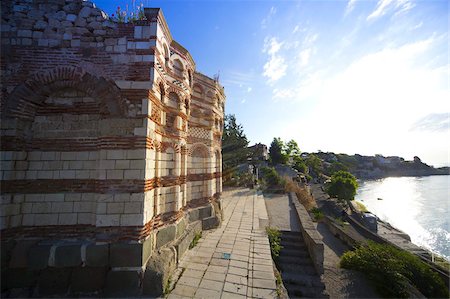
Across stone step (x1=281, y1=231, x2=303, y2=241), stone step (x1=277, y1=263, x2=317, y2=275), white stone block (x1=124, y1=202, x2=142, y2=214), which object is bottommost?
stone step (x1=277, y1=263, x2=317, y2=275)

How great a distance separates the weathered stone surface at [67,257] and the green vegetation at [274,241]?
578 centimetres

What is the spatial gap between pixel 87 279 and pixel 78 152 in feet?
9.40

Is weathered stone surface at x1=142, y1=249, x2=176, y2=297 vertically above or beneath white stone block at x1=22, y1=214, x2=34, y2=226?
beneath

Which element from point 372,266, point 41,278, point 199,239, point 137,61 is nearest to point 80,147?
point 137,61

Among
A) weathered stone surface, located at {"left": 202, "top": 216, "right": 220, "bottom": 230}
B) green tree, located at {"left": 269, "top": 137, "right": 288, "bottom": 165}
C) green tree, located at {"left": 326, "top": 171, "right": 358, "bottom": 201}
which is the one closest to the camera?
weathered stone surface, located at {"left": 202, "top": 216, "right": 220, "bottom": 230}

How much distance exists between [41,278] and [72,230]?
3.49 ft

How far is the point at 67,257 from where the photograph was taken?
4207mm

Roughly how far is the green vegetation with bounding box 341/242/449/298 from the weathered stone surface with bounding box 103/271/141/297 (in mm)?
7627

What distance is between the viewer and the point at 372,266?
272 inches

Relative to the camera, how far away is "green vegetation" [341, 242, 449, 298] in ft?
20.6

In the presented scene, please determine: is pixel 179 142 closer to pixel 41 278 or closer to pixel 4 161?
pixel 4 161

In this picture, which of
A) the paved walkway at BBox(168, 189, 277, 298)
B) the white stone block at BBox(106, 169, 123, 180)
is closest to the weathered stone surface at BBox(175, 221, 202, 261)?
the paved walkway at BBox(168, 189, 277, 298)

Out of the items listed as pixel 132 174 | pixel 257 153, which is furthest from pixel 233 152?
pixel 132 174

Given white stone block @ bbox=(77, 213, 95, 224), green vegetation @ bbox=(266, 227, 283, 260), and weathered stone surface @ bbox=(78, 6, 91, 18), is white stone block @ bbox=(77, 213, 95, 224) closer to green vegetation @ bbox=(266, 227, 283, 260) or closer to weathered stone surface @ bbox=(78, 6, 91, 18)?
weathered stone surface @ bbox=(78, 6, 91, 18)
